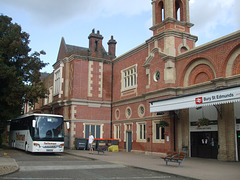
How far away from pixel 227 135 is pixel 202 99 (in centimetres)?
326

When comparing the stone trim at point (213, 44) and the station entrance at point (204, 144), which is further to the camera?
the station entrance at point (204, 144)

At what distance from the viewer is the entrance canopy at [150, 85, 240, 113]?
13820 millimetres

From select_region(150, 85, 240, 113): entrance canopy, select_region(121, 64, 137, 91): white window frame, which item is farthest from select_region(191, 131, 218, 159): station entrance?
select_region(121, 64, 137, 91): white window frame

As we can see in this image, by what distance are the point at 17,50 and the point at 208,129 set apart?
56.3 ft

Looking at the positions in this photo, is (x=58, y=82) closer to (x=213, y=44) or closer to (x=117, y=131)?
(x=117, y=131)

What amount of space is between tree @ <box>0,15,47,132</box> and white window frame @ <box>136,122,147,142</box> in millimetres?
9243

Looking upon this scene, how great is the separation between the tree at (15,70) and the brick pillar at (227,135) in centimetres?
1519

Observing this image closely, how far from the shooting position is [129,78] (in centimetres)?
2717

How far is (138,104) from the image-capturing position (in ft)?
82.3

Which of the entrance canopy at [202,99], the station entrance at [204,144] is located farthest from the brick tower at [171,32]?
the station entrance at [204,144]

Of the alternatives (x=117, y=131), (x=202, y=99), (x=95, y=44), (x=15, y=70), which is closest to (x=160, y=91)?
(x=202, y=99)

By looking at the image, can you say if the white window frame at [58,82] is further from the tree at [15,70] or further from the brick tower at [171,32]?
the brick tower at [171,32]

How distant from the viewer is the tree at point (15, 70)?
22828mm

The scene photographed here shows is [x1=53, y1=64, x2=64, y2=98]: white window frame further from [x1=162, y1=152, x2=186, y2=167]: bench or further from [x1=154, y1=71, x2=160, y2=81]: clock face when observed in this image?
[x1=162, y1=152, x2=186, y2=167]: bench
